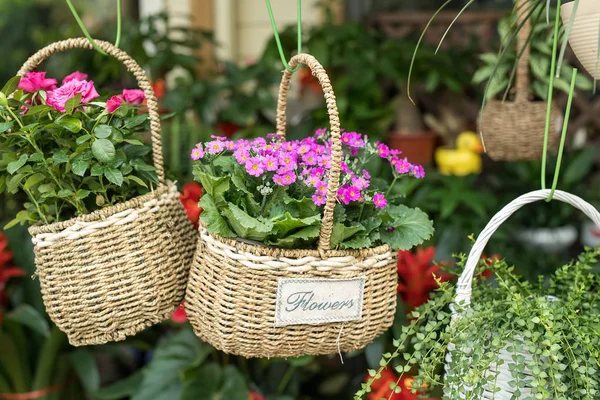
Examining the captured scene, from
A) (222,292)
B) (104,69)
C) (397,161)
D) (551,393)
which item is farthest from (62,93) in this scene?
(104,69)

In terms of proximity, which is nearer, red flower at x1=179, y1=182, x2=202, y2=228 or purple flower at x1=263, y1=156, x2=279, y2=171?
purple flower at x1=263, y1=156, x2=279, y2=171

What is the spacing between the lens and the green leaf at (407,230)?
3.20ft

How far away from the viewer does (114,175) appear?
967mm

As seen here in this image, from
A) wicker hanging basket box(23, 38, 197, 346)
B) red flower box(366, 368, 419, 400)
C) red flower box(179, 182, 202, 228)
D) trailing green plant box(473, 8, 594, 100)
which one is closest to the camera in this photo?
wicker hanging basket box(23, 38, 197, 346)

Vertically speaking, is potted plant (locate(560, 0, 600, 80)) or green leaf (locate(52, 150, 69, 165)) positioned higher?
potted plant (locate(560, 0, 600, 80))

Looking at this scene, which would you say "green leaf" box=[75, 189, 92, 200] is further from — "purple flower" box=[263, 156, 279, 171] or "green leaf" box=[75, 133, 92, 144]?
"purple flower" box=[263, 156, 279, 171]

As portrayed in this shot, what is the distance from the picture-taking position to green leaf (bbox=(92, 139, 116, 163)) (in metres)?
0.95

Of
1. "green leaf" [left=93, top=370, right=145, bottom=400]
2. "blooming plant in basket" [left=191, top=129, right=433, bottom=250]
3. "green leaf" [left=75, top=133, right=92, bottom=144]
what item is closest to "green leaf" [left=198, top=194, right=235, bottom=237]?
"blooming plant in basket" [left=191, top=129, right=433, bottom=250]

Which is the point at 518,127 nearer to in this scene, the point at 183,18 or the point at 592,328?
the point at 592,328

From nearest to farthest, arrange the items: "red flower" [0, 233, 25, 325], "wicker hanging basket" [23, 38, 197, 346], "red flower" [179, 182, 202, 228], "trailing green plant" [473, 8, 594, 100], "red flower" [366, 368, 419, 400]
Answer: "wicker hanging basket" [23, 38, 197, 346] < "red flower" [179, 182, 202, 228] < "red flower" [366, 368, 419, 400] < "trailing green plant" [473, 8, 594, 100] < "red flower" [0, 233, 25, 325]

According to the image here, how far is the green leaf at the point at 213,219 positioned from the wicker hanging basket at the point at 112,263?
124 mm

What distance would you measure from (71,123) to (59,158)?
6cm

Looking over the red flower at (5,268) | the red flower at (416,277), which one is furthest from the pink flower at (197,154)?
the red flower at (5,268)

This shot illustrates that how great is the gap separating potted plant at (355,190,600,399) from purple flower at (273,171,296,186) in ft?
0.94
